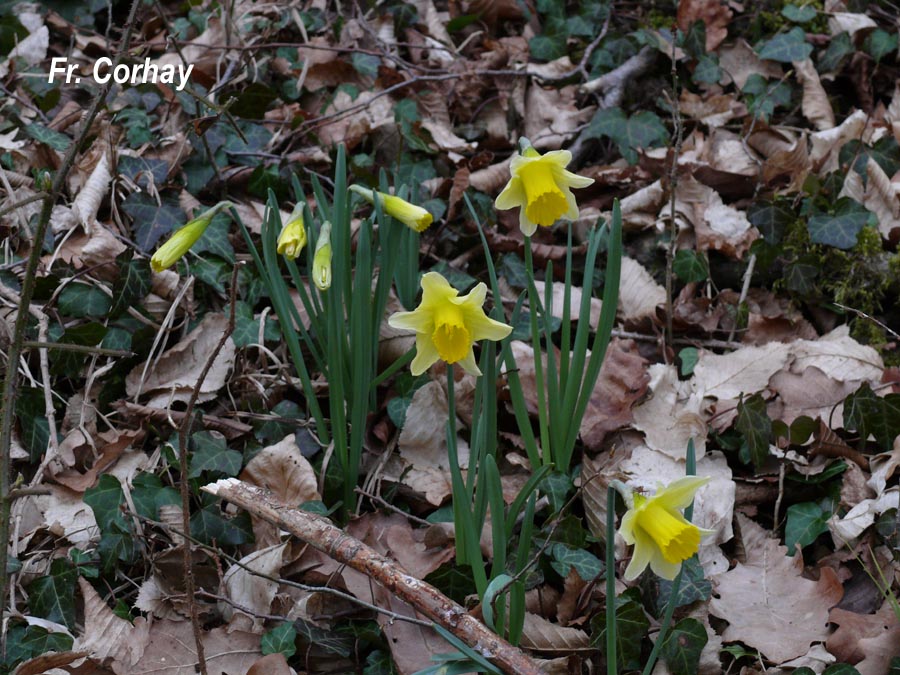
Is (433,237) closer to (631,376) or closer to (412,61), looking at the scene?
(631,376)

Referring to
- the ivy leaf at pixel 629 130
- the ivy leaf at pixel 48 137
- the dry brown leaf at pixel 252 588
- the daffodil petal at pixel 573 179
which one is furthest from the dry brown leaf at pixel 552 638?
the ivy leaf at pixel 48 137

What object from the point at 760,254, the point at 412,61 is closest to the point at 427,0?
the point at 412,61

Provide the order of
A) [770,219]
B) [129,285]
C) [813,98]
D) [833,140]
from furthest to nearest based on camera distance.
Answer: [813,98], [833,140], [770,219], [129,285]

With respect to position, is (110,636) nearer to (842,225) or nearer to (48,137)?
(48,137)

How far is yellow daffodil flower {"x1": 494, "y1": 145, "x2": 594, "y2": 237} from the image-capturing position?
1.92 meters

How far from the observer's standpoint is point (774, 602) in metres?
2.09

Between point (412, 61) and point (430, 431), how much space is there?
79.3 inches

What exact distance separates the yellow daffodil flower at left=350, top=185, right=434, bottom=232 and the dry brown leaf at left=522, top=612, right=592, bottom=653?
0.98 meters

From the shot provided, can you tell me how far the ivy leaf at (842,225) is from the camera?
2.88 metres

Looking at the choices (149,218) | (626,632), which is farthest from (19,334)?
(149,218)

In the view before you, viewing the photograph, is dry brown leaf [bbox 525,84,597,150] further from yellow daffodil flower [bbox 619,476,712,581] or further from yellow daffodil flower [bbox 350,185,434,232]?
yellow daffodil flower [bbox 619,476,712,581]

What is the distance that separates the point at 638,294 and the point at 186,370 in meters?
1.49

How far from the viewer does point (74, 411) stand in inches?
100

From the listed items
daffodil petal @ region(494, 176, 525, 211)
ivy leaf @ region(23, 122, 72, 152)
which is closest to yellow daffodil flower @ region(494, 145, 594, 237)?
daffodil petal @ region(494, 176, 525, 211)
